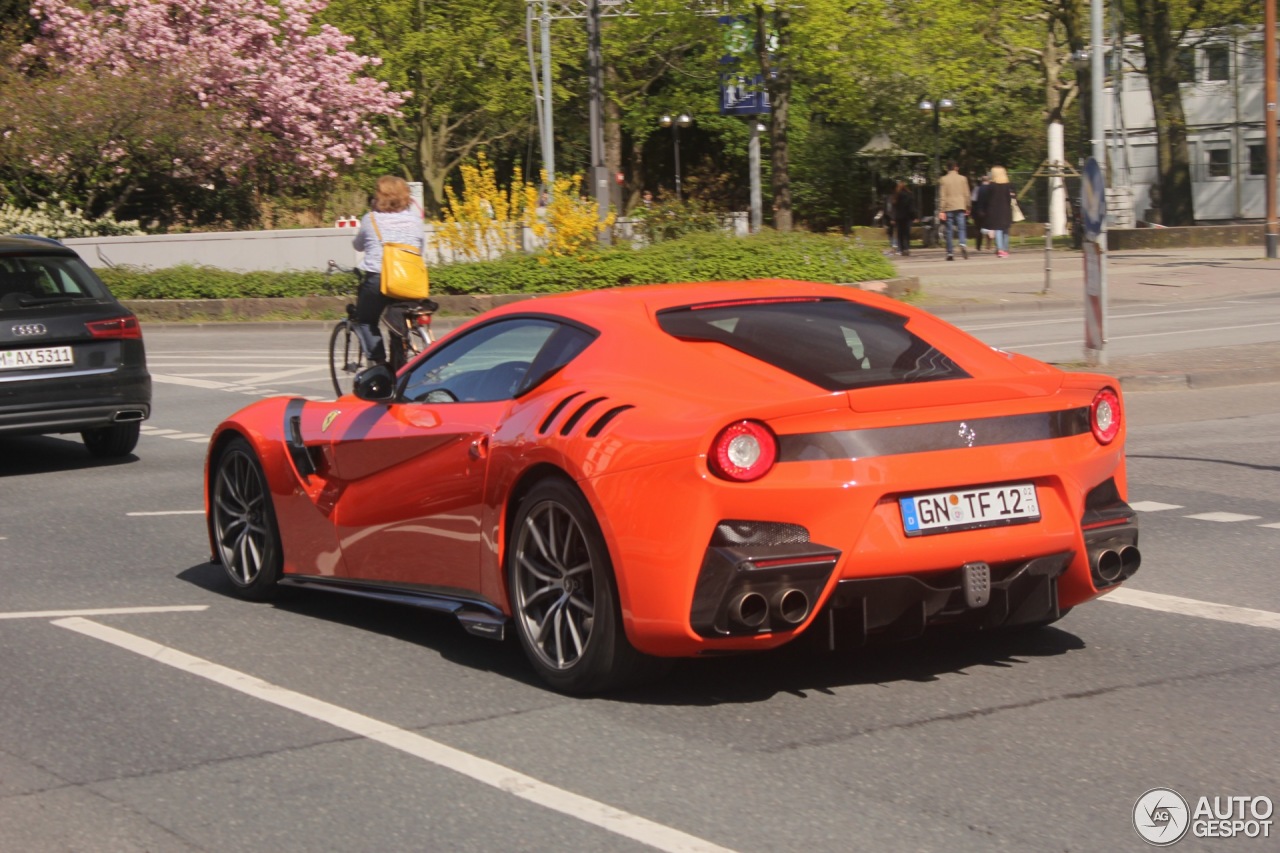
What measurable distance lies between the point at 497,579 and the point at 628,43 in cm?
4349

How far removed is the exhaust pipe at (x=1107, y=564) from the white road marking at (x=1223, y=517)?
339 cm

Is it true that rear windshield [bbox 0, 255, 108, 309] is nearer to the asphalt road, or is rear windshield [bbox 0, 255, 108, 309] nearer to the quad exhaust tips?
the asphalt road

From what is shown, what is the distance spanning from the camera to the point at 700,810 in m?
→ 4.57

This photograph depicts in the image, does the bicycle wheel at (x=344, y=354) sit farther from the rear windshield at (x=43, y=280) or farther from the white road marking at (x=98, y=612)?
the white road marking at (x=98, y=612)

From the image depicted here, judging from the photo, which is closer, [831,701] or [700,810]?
[700,810]

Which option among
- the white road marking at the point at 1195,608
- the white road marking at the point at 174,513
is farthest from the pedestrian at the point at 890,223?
the white road marking at the point at 1195,608

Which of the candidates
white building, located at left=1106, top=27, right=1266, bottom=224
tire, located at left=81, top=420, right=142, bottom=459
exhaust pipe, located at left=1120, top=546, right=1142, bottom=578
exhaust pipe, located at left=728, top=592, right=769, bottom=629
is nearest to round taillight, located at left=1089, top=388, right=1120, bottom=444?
exhaust pipe, located at left=1120, top=546, right=1142, bottom=578

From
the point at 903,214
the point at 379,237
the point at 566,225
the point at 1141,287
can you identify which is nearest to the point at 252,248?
the point at 566,225

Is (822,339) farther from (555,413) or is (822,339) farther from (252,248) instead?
(252,248)

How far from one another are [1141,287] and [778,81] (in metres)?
12.4

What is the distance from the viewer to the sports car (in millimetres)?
5285

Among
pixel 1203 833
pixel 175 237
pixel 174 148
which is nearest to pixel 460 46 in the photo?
pixel 174 148

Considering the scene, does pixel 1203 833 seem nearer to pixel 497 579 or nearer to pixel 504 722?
pixel 504 722

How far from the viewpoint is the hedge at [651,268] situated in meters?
27.5
